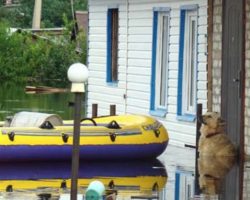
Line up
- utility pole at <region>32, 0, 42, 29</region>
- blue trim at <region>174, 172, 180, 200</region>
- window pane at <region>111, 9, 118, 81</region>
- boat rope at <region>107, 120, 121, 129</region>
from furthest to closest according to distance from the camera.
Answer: utility pole at <region>32, 0, 42, 29</region>, window pane at <region>111, 9, 118, 81</region>, boat rope at <region>107, 120, 121, 129</region>, blue trim at <region>174, 172, 180, 200</region>

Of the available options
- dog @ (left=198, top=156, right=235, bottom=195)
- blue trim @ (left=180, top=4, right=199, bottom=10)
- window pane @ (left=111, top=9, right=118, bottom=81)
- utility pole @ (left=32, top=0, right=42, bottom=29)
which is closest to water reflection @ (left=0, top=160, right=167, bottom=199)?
dog @ (left=198, top=156, right=235, bottom=195)

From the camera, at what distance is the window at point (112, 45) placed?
2970 cm

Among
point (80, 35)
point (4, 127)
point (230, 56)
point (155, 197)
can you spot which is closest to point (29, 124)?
point (4, 127)

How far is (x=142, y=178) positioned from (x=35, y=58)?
4155 centimetres

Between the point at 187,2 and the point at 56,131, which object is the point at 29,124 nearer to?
the point at 56,131

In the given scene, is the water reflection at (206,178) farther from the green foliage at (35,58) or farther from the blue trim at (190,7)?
the green foliage at (35,58)

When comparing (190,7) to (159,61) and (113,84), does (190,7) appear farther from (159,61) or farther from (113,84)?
(113,84)

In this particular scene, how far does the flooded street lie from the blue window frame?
236 inches

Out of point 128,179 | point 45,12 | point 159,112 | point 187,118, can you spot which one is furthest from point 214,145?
point 45,12

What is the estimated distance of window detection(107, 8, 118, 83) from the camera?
97.5ft

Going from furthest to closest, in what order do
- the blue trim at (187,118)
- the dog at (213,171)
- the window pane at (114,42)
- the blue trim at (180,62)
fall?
the window pane at (114,42)
the blue trim at (180,62)
the blue trim at (187,118)
the dog at (213,171)

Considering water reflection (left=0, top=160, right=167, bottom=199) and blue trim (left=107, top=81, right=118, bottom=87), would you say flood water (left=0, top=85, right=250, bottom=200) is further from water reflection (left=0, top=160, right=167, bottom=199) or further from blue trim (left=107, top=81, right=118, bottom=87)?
blue trim (left=107, top=81, right=118, bottom=87)

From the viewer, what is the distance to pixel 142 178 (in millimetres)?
20047

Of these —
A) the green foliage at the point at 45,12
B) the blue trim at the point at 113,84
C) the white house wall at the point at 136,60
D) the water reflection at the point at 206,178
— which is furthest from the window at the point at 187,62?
the green foliage at the point at 45,12
